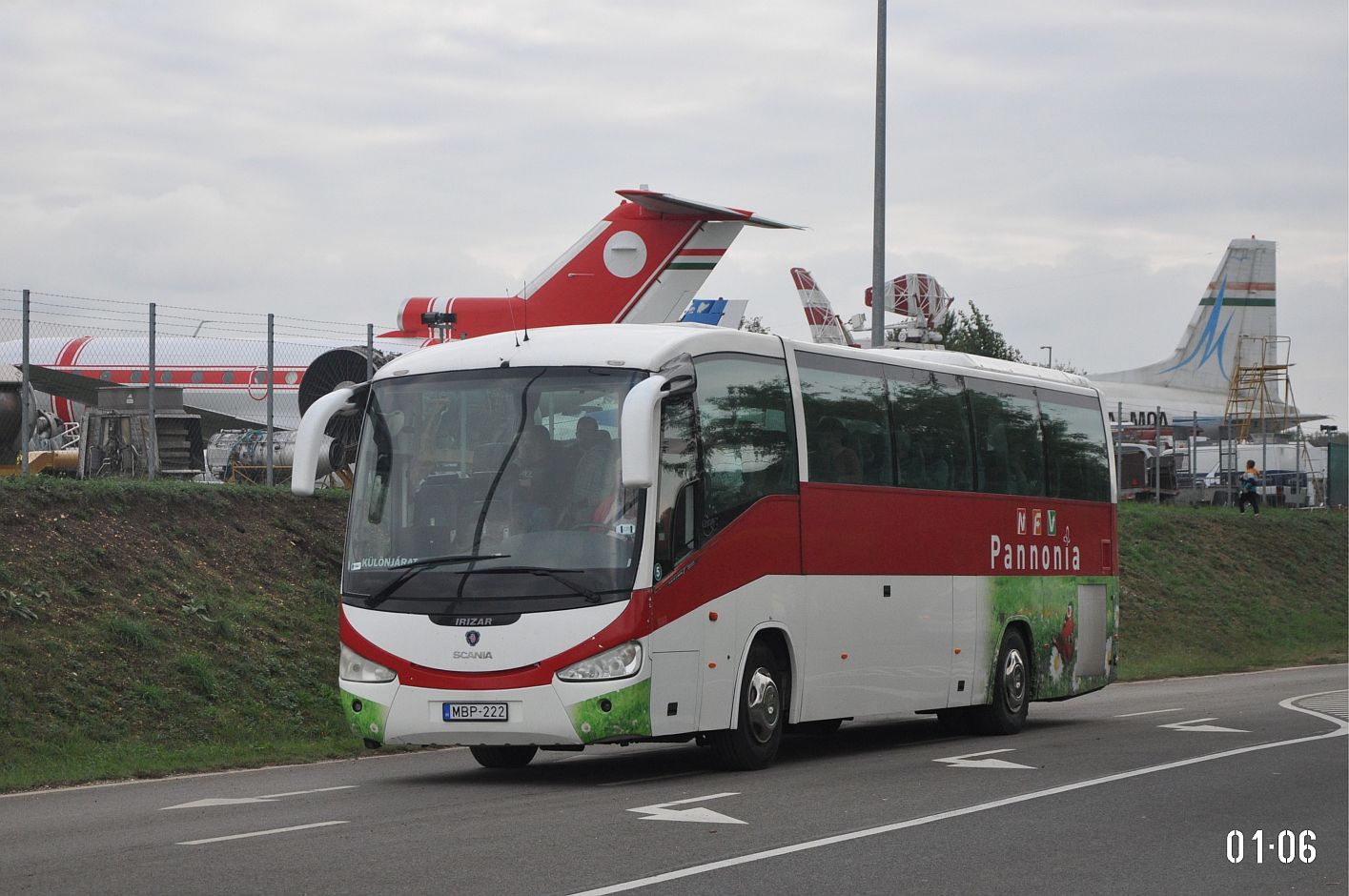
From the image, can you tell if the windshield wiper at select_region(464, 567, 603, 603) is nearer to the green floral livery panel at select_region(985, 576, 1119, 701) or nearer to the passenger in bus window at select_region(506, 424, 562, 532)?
the passenger in bus window at select_region(506, 424, 562, 532)

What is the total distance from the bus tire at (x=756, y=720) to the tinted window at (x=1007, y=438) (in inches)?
166

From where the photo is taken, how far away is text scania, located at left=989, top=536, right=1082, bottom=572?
57.5ft

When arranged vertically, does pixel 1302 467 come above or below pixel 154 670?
above

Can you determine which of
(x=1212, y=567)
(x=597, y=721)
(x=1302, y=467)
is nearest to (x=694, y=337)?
(x=597, y=721)

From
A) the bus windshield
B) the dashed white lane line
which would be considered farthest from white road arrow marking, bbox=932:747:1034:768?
the dashed white lane line

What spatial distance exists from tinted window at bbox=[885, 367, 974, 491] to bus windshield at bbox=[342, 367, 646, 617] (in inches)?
156

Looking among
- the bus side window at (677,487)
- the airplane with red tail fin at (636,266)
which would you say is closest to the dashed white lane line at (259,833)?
the bus side window at (677,487)

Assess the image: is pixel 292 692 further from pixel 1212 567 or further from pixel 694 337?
pixel 1212 567

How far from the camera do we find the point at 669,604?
12555mm

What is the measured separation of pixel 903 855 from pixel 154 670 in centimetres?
967

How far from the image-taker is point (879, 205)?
83.4ft
